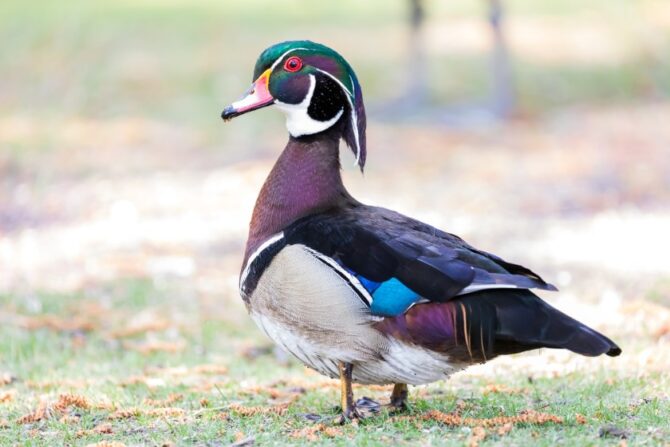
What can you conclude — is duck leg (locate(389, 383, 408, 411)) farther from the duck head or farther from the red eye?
the red eye

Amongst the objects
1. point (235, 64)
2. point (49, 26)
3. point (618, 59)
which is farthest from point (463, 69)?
point (49, 26)

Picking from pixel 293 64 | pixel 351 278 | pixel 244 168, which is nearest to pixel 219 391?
pixel 351 278

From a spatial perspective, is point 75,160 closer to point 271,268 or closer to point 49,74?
point 49,74

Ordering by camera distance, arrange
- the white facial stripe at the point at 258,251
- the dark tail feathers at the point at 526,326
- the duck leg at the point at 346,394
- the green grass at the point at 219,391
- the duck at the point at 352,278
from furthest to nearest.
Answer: the white facial stripe at the point at 258,251 → the duck leg at the point at 346,394 → the green grass at the point at 219,391 → the duck at the point at 352,278 → the dark tail feathers at the point at 526,326

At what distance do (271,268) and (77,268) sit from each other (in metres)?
5.37

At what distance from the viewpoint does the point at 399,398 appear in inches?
199

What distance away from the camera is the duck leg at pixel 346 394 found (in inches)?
184

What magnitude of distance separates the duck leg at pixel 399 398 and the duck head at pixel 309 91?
3.57ft

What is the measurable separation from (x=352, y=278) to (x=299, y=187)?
66 centimetres


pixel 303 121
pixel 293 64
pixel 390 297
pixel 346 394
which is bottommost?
pixel 346 394

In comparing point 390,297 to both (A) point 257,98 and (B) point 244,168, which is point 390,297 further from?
(B) point 244,168

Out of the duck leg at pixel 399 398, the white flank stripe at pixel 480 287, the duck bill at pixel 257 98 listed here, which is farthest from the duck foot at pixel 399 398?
the duck bill at pixel 257 98

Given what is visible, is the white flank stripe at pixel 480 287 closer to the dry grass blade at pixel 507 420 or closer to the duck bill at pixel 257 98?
the dry grass blade at pixel 507 420

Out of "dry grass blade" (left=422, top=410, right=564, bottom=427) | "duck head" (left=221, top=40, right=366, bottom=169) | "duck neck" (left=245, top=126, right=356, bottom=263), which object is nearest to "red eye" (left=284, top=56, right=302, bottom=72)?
"duck head" (left=221, top=40, right=366, bottom=169)
